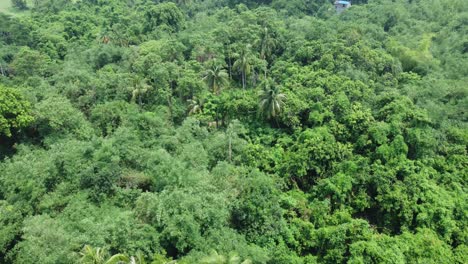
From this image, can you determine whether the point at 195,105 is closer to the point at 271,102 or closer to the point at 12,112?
the point at 271,102

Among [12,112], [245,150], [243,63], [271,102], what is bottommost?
[245,150]

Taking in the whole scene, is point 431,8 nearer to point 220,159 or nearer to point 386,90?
point 386,90

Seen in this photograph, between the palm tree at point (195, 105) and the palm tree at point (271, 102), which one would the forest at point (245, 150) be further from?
the palm tree at point (195, 105)

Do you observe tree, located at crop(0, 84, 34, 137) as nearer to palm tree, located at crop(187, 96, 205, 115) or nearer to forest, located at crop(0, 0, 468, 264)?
forest, located at crop(0, 0, 468, 264)

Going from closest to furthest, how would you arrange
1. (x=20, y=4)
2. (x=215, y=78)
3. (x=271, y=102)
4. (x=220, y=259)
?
(x=220, y=259)
(x=271, y=102)
(x=215, y=78)
(x=20, y=4)

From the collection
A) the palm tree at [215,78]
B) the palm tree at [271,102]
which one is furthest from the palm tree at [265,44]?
the palm tree at [271,102]

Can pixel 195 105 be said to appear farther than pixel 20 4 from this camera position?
No

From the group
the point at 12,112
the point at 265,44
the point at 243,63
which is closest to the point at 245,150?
the point at 243,63
